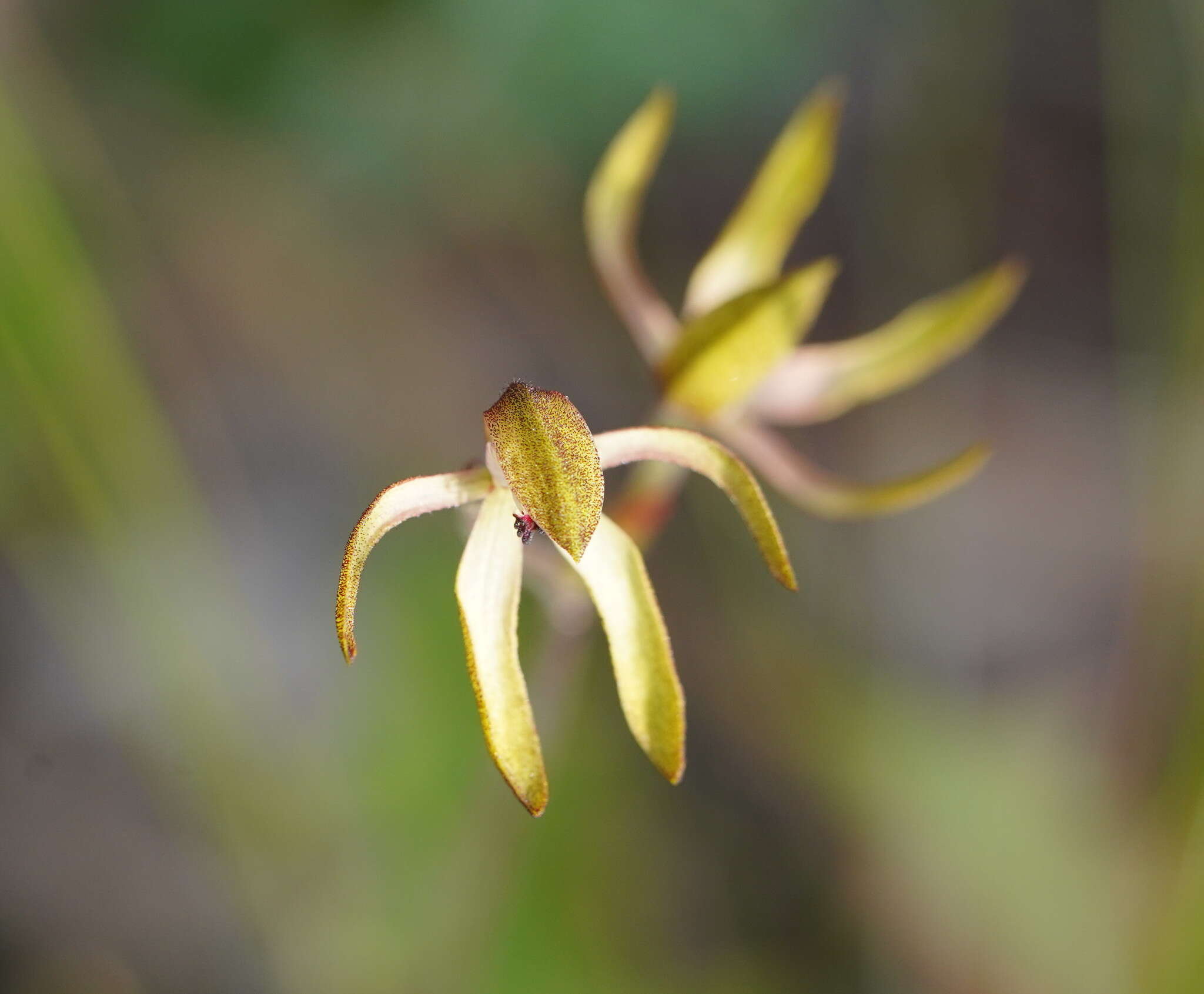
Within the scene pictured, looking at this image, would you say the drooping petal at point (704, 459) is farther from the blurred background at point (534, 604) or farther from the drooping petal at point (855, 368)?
the blurred background at point (534, 604)

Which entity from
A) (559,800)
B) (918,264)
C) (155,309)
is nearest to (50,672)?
(155,309)

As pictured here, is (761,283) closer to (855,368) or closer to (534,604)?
(855,368)

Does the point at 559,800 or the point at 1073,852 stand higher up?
the point at 559,800

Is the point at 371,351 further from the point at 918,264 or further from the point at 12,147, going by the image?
the point at 918,264

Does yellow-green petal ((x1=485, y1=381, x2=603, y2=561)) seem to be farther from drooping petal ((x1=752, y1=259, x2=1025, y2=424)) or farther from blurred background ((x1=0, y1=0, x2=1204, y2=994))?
blurred background ((x1=0, y1=0, x2=1204, y2=994))

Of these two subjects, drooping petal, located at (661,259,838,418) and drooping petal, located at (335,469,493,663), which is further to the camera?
drooping petal, located at (661,259,838,418)

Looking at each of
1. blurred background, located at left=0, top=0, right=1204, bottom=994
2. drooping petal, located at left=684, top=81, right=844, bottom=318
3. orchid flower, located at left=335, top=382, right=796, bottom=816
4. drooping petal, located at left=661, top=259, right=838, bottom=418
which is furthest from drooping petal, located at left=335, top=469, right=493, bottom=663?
blurred background, located at left=0, top=0, right=1204, bottom=994
